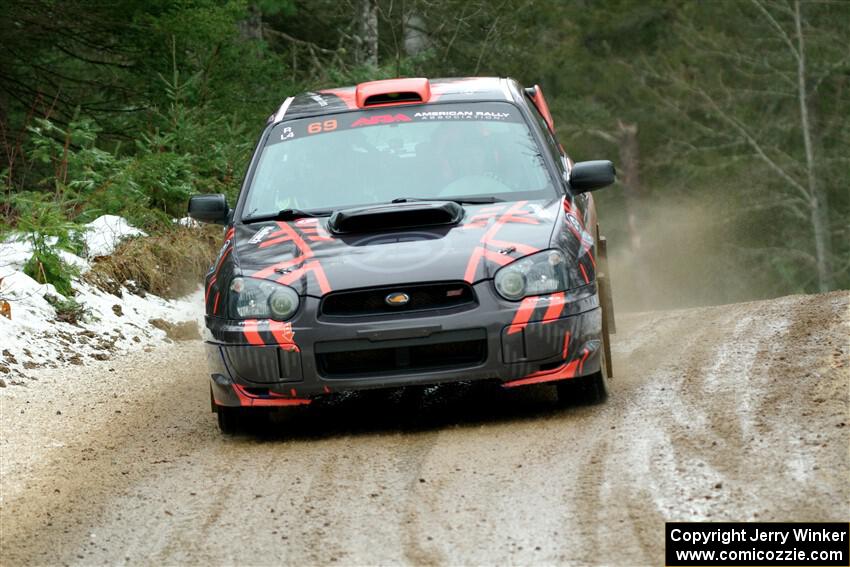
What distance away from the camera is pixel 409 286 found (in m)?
6.30

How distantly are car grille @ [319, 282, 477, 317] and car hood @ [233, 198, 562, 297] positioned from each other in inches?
1.7

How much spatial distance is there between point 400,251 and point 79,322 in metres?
4.19

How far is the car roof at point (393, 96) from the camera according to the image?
8094mm

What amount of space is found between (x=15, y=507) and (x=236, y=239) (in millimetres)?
2092

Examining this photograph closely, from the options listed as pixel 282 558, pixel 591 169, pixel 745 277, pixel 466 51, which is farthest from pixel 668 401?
pixel 745 277

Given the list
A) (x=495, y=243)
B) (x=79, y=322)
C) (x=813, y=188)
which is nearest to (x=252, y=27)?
(x=79, y=322)

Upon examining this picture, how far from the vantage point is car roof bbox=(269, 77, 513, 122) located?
26.6 feet

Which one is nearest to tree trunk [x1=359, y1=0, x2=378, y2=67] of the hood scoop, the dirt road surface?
the dirt road surface

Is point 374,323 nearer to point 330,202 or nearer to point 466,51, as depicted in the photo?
point 330,202

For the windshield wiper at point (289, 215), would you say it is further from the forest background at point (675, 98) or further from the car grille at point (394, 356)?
the forest background at point (675, 98)

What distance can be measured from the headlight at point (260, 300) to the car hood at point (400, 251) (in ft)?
0.16

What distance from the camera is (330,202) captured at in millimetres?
Answer: 7418

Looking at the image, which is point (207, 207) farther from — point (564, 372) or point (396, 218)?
point (564, 372)

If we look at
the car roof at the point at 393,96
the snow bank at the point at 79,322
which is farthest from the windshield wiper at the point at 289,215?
the snow bank at the point at 79,322
